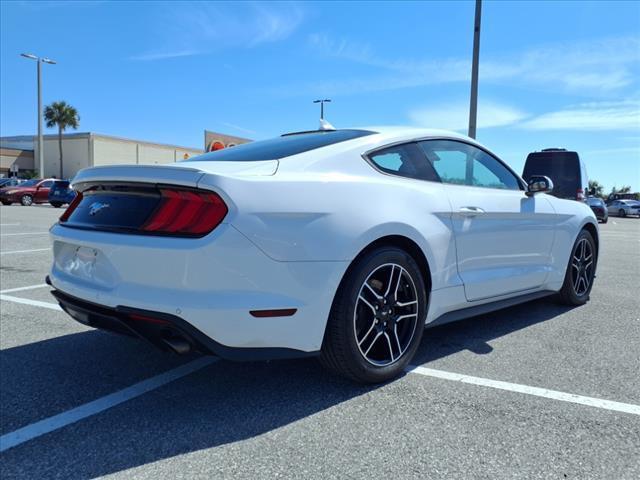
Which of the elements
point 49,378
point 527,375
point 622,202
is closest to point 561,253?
point 527,375

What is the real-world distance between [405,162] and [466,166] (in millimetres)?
771

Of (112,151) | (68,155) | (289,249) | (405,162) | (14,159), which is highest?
(112,151)

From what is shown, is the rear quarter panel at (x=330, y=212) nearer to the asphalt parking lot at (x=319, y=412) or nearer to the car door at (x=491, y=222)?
the car door at (x=491, y=222)

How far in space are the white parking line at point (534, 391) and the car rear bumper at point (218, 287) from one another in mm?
938

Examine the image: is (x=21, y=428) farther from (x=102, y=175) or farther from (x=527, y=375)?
(x=527, y=375)

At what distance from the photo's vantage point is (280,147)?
3215mm

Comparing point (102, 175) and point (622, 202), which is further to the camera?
point (622, 202)

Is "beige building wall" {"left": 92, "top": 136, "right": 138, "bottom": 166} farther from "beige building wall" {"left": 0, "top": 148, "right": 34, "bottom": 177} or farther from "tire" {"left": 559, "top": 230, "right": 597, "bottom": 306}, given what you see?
"tire" {"left": 559, "top": 230, "right": 597, "bottom": 306}

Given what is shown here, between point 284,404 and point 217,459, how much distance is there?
59 cm

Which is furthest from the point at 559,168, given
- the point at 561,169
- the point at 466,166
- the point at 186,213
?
the point at 186,213

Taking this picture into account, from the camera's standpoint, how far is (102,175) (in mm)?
2807

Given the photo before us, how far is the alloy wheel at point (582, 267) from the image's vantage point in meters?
4.94

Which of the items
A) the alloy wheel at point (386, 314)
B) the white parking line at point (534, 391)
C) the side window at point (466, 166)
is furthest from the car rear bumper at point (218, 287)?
the side window at point (466, 166)

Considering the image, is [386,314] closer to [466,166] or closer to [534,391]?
[534,391]
